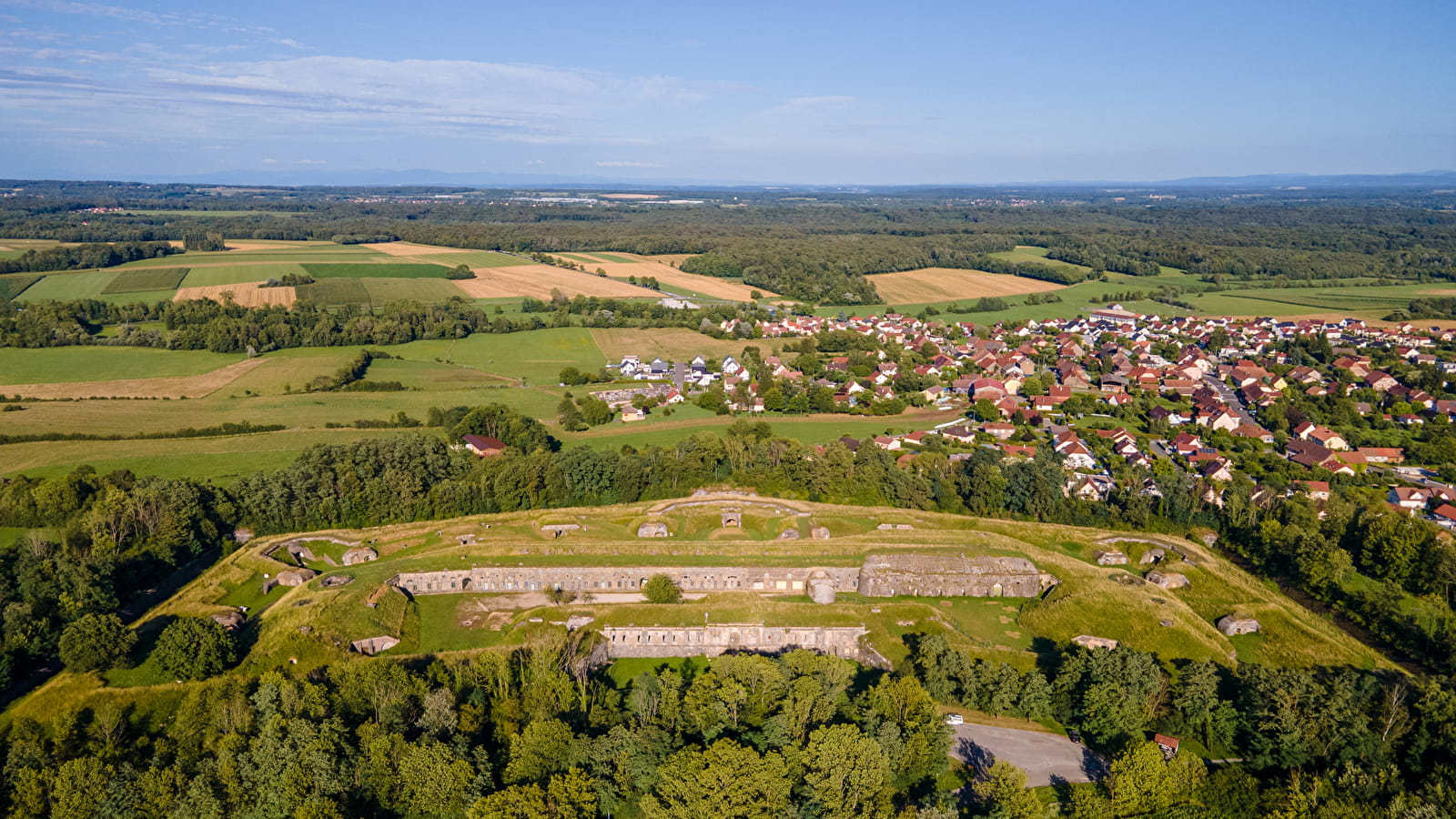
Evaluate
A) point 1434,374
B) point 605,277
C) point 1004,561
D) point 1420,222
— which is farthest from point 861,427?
point 1420,222

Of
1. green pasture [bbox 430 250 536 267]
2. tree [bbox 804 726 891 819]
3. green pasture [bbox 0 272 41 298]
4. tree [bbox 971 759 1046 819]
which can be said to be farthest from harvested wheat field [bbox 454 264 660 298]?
tree [bbox 971 759 1046 819]

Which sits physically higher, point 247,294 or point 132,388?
point 247,294

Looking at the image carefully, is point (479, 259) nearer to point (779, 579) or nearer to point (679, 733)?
point (779, 579)

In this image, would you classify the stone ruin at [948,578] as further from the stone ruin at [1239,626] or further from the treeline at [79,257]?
the treeline at [79,257]

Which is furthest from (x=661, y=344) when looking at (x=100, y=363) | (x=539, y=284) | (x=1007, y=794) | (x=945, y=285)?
(x=1007, y=794)

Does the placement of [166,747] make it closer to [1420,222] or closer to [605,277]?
[605,277]

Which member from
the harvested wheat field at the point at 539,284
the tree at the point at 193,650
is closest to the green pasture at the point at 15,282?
the harvested wheat field at the point at 539,284

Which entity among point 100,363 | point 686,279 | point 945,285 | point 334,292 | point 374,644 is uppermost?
point 334,292
